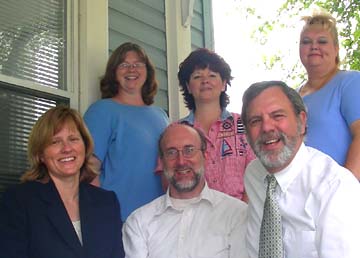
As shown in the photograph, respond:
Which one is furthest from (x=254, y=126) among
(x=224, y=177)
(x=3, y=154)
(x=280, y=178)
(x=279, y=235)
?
(x=3, y=154)

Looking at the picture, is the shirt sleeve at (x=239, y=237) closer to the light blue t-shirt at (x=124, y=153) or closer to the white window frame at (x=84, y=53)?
the light blue t-shirt at (x=124, y=153)

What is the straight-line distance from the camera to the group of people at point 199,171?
2.11 metres

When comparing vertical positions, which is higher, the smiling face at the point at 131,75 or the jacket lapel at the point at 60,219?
the smiling face at the point at 131,75

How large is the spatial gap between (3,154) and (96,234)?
25.7 inches

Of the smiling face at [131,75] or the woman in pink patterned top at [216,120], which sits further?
the smiling face at [131,75]

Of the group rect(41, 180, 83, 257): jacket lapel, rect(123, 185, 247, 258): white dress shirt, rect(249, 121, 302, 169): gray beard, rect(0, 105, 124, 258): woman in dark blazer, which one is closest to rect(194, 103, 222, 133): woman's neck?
rect(123, 185, 247, 258): white dress shirt

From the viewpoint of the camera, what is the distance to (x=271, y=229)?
2.11 m

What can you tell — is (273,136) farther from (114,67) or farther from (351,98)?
(114,67)

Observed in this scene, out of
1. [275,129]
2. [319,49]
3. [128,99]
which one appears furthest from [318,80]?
[128,99]

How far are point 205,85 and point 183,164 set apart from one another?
0.58m

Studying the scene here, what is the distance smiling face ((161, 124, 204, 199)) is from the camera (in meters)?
2.64

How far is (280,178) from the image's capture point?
7.19 ft

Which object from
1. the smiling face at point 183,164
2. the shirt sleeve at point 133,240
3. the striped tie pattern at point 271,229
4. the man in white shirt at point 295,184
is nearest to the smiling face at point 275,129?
the man in white shirt at point 295,184

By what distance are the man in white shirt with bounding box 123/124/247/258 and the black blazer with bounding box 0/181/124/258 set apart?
0.16 metres
